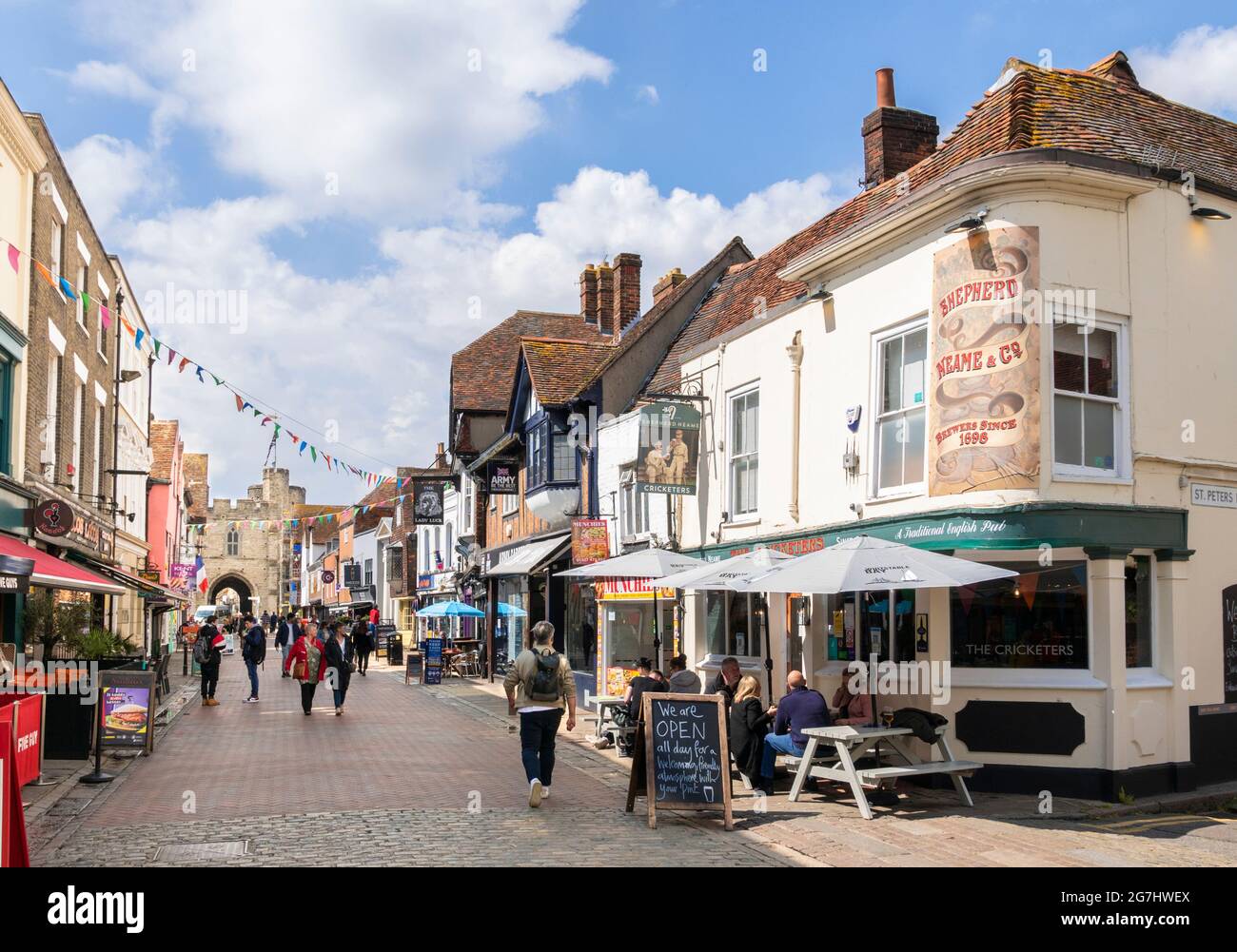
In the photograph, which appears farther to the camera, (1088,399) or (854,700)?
(854,700)

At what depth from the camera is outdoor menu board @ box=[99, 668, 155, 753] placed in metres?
13.5

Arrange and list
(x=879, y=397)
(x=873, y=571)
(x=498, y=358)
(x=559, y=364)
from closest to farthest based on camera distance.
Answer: (x=873, y=571) < (x=879, y=397) < (x=559, y=364) < (x=498, y=358)

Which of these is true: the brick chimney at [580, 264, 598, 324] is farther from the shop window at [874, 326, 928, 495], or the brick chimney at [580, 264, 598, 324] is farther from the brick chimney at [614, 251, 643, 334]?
the shop window at [874, 326, 928, 495]

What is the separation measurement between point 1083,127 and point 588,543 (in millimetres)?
11228

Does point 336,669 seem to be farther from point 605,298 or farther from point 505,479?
point 605,298

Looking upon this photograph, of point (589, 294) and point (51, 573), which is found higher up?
point (589, 294)

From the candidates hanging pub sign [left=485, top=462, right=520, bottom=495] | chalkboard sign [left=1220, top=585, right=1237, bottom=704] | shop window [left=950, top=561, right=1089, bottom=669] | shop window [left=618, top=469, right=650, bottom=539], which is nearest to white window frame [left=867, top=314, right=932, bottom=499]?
shop window [left=950, top=561, right=1089, bottom=669]

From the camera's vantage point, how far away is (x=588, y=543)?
20.3 meters

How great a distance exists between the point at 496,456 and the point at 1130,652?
19749 mm

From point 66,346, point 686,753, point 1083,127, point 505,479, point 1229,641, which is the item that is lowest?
point 686,753

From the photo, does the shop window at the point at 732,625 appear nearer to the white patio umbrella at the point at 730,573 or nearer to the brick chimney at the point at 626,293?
the white patio umbrella at the point at 730,573

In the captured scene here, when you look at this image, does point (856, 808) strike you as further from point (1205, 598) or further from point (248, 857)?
point (248, 857)

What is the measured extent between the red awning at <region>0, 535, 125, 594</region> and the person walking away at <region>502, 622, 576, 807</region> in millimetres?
6183

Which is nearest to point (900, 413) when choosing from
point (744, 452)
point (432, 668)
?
point (744, 452)
